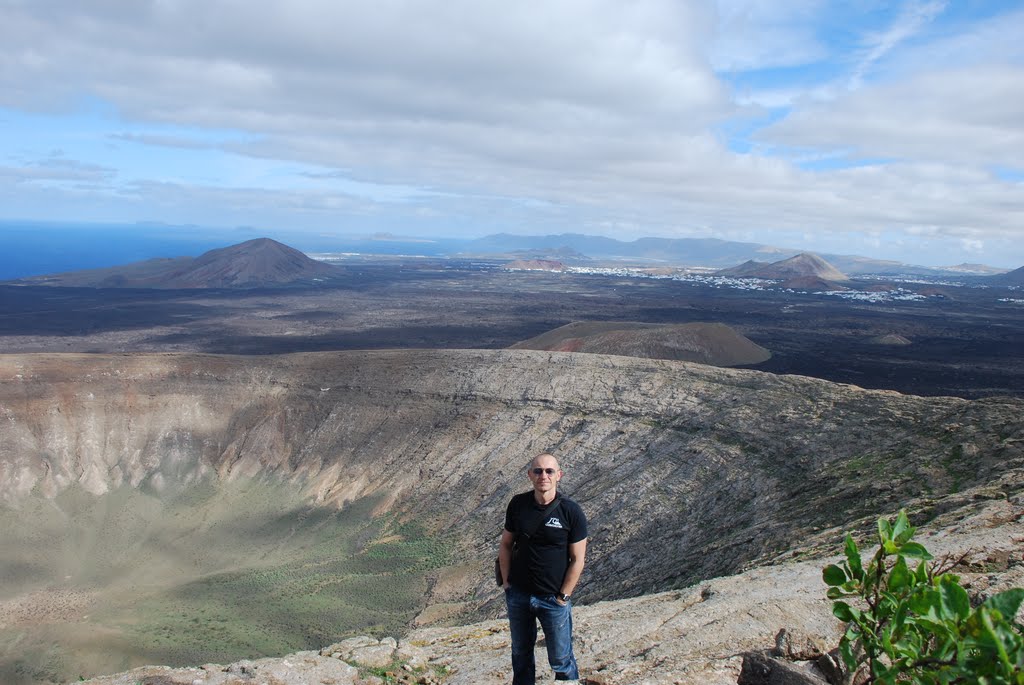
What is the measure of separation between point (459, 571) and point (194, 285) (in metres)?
164

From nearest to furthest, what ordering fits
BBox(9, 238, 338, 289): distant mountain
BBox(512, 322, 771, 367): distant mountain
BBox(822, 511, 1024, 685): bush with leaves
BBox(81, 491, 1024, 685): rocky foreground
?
BBox(822, 511, 1024, 685): bush with leaves
BBox(81, 491, 1024, 685): rocky foreground
BBox(512, 322, 771, 367): distant mountain
BBox(9, 238, 338, 289): distant mountain

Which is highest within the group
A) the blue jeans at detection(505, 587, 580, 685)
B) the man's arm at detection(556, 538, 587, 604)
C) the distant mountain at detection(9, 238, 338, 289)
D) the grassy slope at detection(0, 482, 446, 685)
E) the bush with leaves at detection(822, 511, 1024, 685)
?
the distant mountain at detection(9, 238, 338, 289)

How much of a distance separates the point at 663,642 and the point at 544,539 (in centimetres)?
438

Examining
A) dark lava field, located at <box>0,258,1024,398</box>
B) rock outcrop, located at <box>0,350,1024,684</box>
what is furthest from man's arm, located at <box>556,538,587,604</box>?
dark lava field, located at <box>0,258,1024,398</box>

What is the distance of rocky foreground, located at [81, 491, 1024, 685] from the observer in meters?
8.28

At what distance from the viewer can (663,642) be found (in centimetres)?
1000

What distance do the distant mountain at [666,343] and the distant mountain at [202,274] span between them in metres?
120

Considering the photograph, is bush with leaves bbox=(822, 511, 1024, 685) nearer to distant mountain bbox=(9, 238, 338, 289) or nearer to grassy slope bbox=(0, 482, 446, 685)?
grassy slope bbox=(0, 482, 446, 685)

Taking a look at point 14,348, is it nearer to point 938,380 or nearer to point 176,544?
point 176,544

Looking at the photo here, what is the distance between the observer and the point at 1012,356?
89.0 m


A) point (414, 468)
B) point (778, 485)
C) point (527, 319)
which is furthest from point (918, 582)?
point (527, 319)

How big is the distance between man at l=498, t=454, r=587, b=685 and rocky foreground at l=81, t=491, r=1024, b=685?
3.10ft

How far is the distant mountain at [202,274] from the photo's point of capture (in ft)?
562

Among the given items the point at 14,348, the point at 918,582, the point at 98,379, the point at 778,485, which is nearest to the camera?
the point at 918,582
